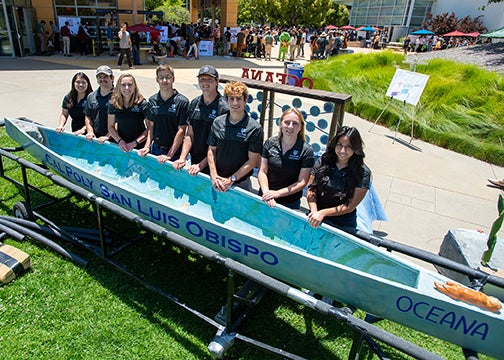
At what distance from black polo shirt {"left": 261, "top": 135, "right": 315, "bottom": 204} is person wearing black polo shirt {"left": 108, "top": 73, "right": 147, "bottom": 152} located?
1866 millimetres

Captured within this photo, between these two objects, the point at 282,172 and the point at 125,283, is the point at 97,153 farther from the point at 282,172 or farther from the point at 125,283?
the point at 282,172

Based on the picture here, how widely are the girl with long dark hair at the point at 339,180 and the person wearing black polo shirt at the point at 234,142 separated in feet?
2.19

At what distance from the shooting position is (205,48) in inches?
860

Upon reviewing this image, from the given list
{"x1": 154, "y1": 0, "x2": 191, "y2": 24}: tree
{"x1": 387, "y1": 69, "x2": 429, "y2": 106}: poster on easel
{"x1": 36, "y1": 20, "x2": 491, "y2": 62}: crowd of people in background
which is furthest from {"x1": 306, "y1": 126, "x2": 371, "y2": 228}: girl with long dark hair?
{"x1": 154, "y1": 0, "x2": 191, "y2": 24}: tree

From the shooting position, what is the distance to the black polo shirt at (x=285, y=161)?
330 cm

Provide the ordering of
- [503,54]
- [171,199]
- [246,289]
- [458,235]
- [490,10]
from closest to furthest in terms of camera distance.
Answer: [246,289]
[458,235]
[171,199]
[503,54]
[490,10]

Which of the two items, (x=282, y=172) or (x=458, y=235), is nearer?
(x=282, y=172)

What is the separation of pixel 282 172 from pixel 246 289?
3.56 ft

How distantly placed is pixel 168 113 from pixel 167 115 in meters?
0.03

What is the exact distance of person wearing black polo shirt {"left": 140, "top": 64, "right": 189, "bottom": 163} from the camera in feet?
13.3

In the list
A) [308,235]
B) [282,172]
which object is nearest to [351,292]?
[308,235]

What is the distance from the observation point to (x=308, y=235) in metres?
3.27

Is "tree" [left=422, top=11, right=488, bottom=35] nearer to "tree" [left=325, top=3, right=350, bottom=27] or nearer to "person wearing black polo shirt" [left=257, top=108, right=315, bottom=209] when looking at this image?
"tree" [left=325, top=3, right=350, bottom=27]

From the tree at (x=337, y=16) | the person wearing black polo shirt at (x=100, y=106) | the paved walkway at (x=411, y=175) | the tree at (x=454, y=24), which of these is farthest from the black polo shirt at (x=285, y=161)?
the tree at (x=337, y=16)
